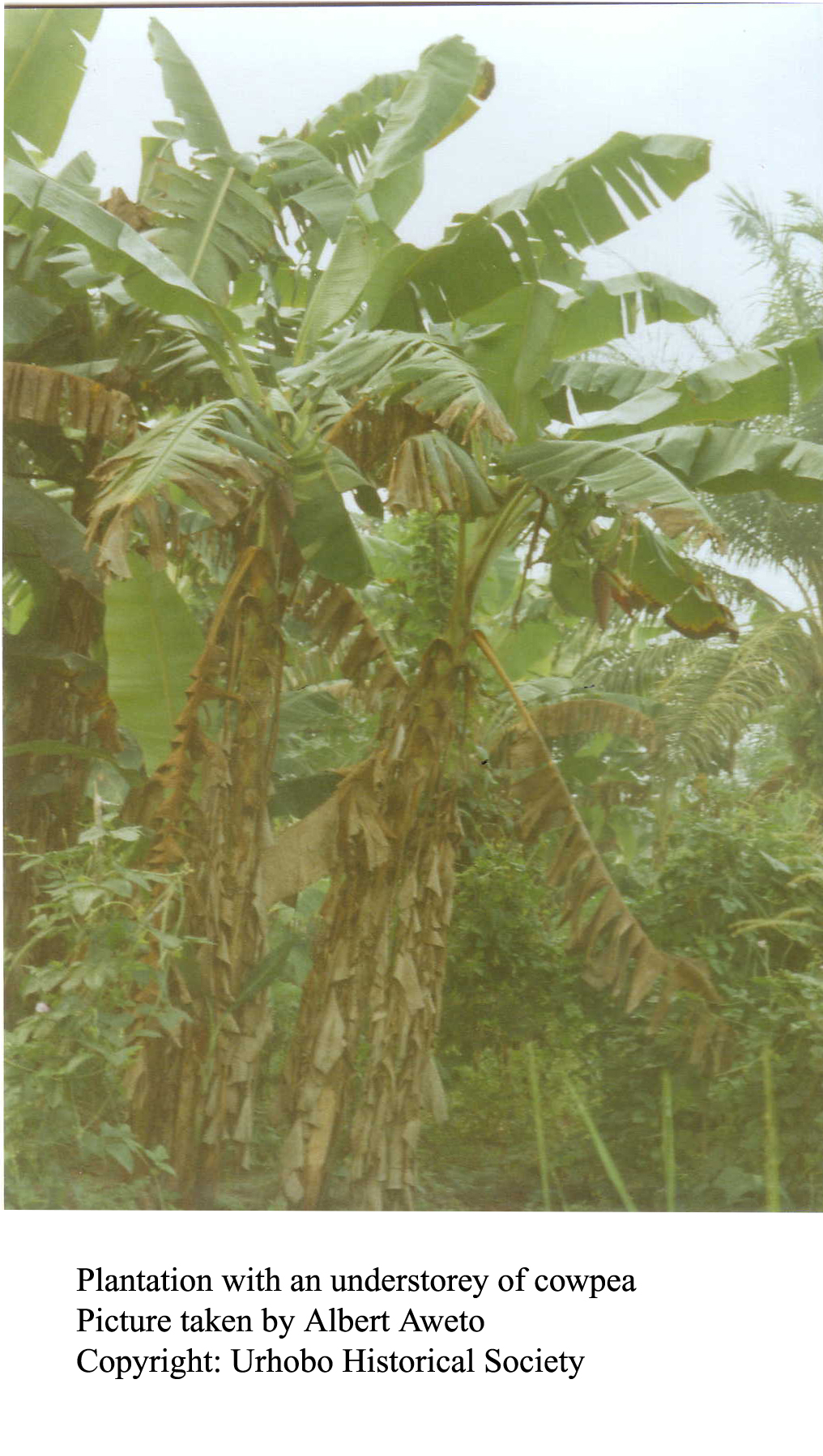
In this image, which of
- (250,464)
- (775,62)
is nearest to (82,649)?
(250,464)

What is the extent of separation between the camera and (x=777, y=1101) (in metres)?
3.42

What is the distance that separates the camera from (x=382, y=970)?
3.39m

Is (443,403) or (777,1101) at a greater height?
(443,403)

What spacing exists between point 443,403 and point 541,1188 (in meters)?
2.53

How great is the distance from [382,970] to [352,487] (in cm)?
146

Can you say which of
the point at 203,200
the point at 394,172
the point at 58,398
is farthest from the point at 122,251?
the point at 394,172

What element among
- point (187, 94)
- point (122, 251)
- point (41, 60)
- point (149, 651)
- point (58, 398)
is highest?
point (41, 60)

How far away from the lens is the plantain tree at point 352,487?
119 inches

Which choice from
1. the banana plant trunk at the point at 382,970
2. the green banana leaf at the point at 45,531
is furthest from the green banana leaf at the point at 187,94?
the banana plant trunk at the point at 382,970

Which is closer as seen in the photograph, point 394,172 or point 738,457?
point 394,172

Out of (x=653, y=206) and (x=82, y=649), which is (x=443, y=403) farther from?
(x=82, y=649)

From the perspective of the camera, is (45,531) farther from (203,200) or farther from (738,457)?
(738,457)

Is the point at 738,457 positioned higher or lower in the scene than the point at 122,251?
lower

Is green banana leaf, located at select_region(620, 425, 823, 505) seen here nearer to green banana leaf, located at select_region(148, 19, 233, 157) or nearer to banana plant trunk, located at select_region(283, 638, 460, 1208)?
banana plant trunk, located at select_region(283, 638, 460, 1208)
